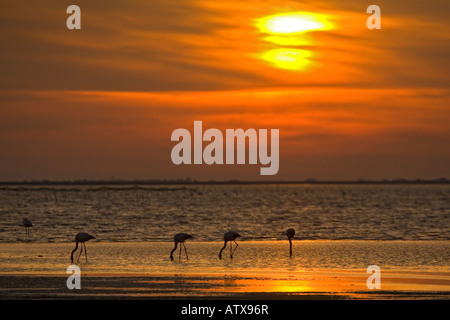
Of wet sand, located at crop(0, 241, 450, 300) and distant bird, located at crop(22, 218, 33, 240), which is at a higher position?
distant bird, located at crop(22, 218, 33, 240)

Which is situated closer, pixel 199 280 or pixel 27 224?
pixel 199 280

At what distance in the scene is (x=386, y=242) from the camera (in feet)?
115

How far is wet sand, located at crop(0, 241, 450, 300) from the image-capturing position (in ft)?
57.2

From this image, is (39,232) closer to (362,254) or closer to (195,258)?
(195,258)

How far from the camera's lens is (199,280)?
2036 cm

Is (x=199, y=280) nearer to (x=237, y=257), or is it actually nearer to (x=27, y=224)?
(x=237, y=257)

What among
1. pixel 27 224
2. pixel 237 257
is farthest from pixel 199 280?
pixel 27 224

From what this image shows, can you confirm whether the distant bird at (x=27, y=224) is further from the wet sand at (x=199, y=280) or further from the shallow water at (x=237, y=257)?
the wet sand at (x=199, y=280)

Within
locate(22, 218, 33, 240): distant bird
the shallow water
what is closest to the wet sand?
the shallow water

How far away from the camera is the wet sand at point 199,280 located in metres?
17.4

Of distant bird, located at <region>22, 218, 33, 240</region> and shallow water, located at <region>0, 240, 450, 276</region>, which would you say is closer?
shallow water, located at <region>0, 240, 450, 276</region>

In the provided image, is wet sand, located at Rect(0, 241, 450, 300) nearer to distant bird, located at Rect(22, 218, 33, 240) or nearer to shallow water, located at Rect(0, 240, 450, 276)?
shallow water, located at Rect(0, 240, 450, 276)
